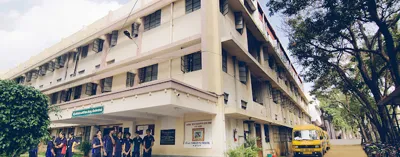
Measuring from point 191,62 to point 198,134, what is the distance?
358 cm

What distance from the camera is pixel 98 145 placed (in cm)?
920

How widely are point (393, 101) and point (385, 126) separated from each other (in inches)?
186

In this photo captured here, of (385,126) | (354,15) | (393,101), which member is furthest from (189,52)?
(385,126)

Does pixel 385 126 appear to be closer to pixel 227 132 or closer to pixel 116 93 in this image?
pixel 227 132

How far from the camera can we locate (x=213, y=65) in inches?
410

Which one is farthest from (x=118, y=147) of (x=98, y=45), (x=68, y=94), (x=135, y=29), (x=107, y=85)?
(x=68, y=94)

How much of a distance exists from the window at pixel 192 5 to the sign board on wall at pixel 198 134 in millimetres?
5892

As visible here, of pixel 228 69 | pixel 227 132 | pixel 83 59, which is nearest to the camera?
pixel 227 132

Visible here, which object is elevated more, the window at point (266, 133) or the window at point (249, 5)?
the window at point (249, 5)

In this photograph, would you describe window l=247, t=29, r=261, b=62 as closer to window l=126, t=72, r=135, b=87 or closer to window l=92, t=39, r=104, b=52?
window l=126, t=72, r=135, b=87

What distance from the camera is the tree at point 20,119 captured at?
6.40 metres

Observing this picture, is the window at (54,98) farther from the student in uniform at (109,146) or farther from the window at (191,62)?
the window at (191,62)

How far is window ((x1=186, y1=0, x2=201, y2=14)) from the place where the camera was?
1218 centimetres

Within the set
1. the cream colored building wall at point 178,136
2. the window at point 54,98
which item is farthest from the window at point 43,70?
the cream colored building wall at point 178,136
